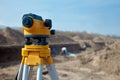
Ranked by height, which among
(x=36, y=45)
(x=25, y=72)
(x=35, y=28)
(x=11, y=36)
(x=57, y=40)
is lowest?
(x=57, y=40)

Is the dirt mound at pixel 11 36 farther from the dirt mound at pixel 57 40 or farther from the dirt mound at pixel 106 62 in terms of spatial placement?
the dirt mound at pixel 106 62

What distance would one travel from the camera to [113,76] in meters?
11.4

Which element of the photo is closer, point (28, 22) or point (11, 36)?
point (28, 22)

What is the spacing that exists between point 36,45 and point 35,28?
10.2 inches

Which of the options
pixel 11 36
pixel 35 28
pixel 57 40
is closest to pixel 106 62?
pixel 35 28

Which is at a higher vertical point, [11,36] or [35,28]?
[35,28]

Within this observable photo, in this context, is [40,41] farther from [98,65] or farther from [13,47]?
[13,47]

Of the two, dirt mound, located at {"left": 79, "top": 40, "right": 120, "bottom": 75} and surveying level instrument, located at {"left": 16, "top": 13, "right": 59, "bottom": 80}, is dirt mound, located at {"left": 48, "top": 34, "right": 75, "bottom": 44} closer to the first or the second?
dirt mound, located at {"left": 79, "top": 40, "right": 120, "bottom": 75}

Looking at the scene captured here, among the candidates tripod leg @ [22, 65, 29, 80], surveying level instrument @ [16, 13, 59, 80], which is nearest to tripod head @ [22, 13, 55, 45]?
surveying level instrument @ [16, 13, 59, 80]

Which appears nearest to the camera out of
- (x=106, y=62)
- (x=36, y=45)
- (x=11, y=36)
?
(x=36, y=45)

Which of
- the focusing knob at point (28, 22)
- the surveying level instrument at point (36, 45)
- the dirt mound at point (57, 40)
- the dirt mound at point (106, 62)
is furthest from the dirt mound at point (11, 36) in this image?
the focusing knob at point (28, 22)

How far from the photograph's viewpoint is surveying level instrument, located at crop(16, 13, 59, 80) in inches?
123

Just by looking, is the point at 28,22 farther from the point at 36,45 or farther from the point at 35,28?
the point at 36,45

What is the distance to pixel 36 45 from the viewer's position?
10.6ft
